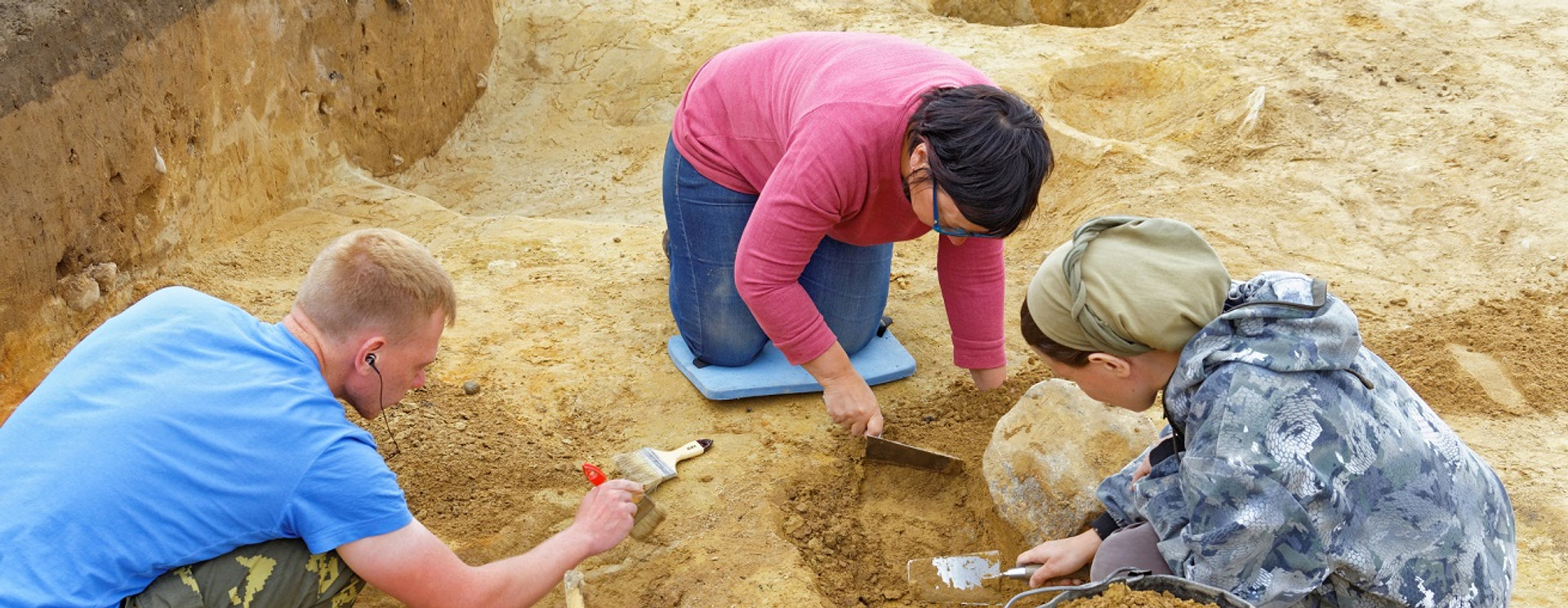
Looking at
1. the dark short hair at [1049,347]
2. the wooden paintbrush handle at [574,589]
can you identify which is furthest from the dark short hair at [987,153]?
the wooden paintbrush handle at [574,589]

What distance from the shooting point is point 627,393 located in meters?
3.27

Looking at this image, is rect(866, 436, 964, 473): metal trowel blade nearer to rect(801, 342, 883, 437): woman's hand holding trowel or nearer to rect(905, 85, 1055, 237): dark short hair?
rect(801, 342, 883, 437): woman's hand holding trowel

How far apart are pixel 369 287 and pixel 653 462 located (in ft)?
3.60

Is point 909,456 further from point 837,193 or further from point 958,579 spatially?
point 837,193

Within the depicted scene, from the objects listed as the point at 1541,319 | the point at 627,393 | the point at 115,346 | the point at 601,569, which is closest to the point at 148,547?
the point at 115,346

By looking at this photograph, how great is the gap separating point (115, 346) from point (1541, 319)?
378 centimetres

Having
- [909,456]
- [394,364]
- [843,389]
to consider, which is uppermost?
[394,364]

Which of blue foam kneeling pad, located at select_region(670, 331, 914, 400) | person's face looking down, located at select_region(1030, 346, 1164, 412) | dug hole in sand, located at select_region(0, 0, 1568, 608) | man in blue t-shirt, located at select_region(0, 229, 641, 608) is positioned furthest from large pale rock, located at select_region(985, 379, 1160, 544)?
man in blue t-shirt, located at select_region(0, 229, 641, 608)

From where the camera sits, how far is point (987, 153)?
7.31 feet

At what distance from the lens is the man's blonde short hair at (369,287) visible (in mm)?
1889

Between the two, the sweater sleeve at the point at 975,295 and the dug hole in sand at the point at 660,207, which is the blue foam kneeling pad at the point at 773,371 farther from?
the sweater sleeve at the point at 975,295

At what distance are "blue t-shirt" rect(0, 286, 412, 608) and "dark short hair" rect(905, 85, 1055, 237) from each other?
1221 mm

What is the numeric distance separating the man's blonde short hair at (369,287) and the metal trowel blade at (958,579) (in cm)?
124

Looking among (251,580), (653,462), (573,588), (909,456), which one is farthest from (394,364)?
(909,456)
